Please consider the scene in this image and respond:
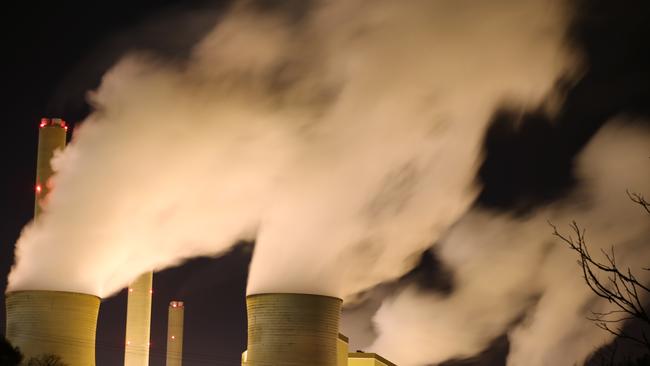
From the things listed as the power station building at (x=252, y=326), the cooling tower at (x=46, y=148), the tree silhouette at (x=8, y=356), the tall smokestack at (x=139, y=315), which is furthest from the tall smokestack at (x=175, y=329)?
the tree silhouette at (x=8, y=356)

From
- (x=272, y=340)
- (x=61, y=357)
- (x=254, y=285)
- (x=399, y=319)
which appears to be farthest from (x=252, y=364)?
(x=399, y=319)

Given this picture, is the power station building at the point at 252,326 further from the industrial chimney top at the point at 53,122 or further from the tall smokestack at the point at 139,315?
the tall smokestack at the point at 139,315

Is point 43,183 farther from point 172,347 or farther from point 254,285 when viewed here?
point 172,347

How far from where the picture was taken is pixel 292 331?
2356 cm

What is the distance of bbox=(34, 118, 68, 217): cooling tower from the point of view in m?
30.1

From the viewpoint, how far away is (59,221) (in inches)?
1105

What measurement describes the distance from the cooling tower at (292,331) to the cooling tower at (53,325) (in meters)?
4.64

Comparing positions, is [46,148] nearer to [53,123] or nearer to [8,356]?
[53,123]

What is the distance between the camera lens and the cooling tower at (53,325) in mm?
23969

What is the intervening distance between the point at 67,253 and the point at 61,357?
4.07m

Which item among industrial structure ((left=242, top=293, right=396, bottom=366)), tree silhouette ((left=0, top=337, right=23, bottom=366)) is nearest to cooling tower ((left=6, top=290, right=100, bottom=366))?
tree silhouette ((left=0, top=337, right=23, bottom=366))

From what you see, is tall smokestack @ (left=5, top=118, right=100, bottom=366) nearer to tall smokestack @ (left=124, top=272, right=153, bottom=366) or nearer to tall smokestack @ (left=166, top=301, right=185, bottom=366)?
tall smokestack @ (left=124, top=272, right=153, bottom=366)

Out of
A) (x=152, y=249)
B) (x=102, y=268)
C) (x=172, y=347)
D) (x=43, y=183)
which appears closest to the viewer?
(x=102, y=268)

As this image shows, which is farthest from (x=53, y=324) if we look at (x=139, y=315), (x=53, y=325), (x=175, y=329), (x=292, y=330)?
(x=175, y=329)
